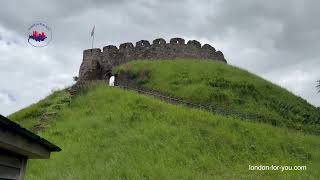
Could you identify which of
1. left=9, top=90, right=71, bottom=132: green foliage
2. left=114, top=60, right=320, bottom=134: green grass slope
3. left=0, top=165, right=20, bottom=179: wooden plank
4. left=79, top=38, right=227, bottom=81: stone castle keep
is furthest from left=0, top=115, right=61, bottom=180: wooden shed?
left=79, top=38, right=227, bottom=81: stone castle keep

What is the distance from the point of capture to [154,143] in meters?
20.5

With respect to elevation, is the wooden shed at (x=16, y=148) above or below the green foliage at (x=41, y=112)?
below

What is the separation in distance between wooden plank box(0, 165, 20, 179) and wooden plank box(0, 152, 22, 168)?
60 mm

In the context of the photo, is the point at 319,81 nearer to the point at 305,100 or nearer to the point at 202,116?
the point at 305,100

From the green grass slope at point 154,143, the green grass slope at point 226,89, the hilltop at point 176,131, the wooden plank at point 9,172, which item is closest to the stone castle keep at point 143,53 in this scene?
the green grass slope at point 226,89

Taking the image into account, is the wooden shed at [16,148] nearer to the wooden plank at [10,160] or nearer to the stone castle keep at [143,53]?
the wooden plank at [10,160]

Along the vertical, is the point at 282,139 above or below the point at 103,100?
below

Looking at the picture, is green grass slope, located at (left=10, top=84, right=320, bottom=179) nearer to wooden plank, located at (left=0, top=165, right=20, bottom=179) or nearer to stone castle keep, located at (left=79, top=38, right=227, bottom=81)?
wooden plank, located at (left=0, top=165, right=20, bottom=179)

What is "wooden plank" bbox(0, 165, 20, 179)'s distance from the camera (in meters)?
6.21

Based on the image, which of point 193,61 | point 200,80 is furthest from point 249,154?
point 193,61

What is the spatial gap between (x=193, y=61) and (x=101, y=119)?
2294cm

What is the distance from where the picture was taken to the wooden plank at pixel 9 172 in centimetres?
621

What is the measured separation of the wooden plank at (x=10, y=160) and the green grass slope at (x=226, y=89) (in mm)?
24774

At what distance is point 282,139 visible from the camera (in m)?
24.3
